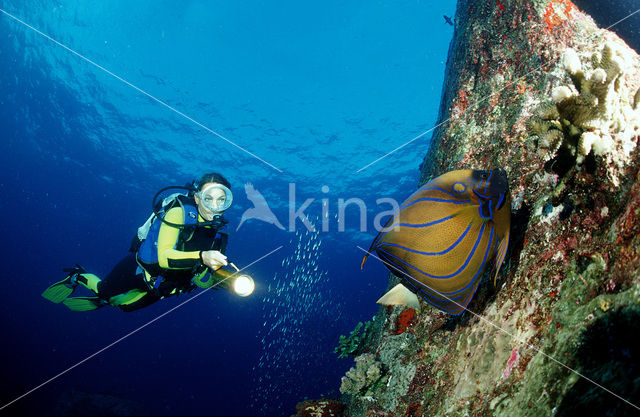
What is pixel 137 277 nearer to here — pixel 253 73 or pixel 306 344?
pixel 253 73

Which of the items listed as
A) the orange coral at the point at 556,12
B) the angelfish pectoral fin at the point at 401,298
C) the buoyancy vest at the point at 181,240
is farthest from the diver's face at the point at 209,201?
the orange coral at the point at 556,12

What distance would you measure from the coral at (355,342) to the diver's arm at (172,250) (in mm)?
2633

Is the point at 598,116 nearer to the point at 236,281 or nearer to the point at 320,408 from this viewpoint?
the point at 236,281

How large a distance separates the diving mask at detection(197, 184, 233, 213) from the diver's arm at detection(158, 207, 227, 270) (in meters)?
0.38

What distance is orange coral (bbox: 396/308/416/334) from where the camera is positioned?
3.16 m

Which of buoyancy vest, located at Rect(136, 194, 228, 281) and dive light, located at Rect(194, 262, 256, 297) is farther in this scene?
buoyancy vest, located at Rect(136, 194, 228, 281)

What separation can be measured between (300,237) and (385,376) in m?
37.1

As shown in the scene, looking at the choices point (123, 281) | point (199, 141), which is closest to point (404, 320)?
point (123, 281)

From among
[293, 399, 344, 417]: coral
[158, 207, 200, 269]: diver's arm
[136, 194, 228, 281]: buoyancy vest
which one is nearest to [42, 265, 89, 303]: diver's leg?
[136, 194, 228, 281]: buoyancy vest

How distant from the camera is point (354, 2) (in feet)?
60.2

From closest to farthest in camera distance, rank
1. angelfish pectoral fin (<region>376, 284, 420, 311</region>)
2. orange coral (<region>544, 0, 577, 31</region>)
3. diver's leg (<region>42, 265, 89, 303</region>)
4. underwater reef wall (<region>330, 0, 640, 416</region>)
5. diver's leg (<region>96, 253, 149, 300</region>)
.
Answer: underwater reef wall (<region>330, 0, 640, 416</region>) < angelfish pectoral fin (<region>376, 284, 420, 311</region>) < orange coral (<region>544, 0, 577, 31</region>) < diver's leg (<region>96, 253, 149, 300</region>) < diver's leg (<region>42, 265, 89, 303</region>)

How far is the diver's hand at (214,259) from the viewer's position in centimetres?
372

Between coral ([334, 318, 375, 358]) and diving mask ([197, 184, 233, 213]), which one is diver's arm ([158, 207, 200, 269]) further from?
coral ([334, 318, 375, 358])

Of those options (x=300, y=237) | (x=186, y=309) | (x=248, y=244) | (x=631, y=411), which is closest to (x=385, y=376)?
(x=631, y=411)
